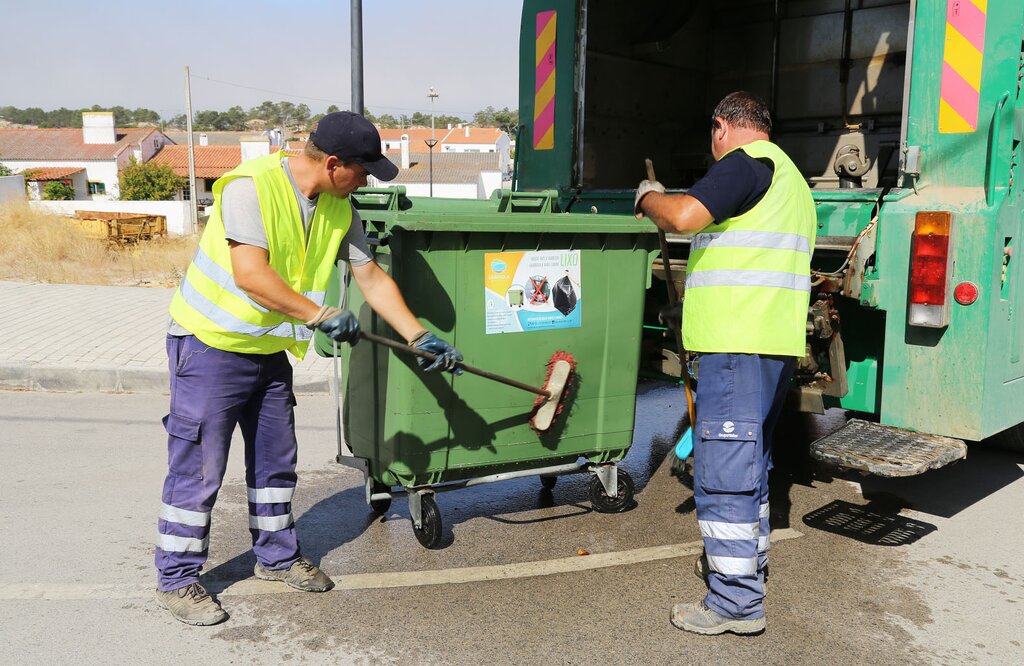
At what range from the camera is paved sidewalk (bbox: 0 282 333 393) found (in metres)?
6.23

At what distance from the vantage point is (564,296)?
3.59 m

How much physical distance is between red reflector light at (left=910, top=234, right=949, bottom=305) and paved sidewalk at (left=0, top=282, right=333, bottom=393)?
4003 mm

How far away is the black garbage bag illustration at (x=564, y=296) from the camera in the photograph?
11.7 ft

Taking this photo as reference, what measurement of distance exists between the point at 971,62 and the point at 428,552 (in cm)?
277

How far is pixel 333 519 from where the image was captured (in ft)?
12.8

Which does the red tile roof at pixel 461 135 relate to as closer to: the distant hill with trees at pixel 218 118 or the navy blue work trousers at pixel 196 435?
the distant hill with trees at pixel 218 118

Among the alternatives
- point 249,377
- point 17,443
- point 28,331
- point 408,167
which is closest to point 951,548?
point 249,377

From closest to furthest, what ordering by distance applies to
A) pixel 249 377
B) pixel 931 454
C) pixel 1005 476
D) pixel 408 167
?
pixel 249 377
pixel 931 454
pixel 1005 476
pixel 408 167

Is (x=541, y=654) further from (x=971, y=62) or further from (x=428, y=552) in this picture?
(x=971, y=62)

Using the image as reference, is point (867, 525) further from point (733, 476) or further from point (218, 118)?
point (218, 118)

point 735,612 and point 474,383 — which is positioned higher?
point 474,383

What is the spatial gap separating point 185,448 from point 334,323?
2.01ft

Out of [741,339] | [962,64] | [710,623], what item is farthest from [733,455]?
[962,64]

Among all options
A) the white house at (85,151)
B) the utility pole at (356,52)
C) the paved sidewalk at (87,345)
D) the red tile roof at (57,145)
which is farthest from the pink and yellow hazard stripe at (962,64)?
the red tile roof at (57,145)
